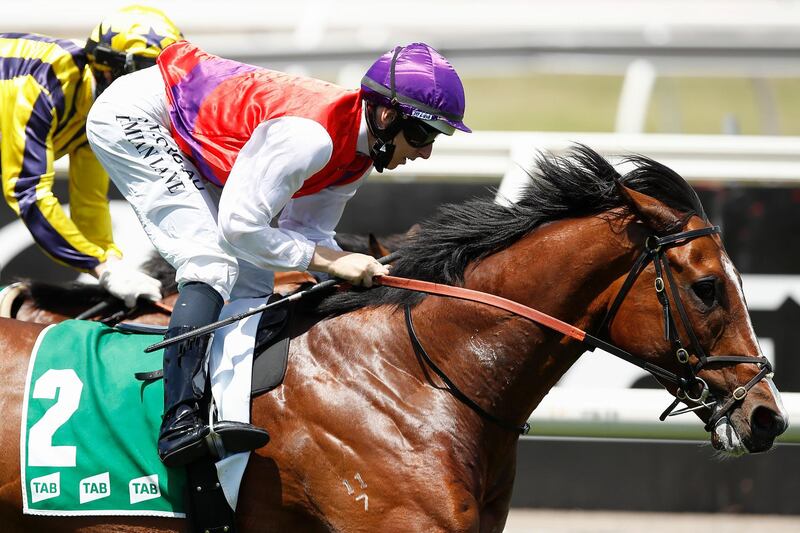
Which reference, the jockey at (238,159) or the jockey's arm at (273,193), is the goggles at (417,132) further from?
the jockey's arm at (273,193)

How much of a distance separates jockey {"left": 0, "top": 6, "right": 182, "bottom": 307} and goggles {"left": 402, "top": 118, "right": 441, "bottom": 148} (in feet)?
3.91

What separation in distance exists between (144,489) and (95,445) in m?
0.18

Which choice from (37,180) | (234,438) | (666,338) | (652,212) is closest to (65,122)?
(37,180)

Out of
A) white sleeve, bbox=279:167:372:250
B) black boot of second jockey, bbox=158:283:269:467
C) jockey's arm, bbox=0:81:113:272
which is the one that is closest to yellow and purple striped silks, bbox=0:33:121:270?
jockey's arm, bbox=0:81:113:272

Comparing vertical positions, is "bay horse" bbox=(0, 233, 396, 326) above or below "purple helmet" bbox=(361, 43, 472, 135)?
below

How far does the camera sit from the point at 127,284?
143 inches

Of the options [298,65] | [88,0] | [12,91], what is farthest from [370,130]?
[88,0]

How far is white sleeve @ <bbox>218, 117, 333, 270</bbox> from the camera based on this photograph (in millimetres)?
2697

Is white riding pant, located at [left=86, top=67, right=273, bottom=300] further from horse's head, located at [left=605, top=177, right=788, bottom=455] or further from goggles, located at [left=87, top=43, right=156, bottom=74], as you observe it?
horse's head, located at [left=605, top=177, right=788, bottom=455]

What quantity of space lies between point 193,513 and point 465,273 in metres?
0.95

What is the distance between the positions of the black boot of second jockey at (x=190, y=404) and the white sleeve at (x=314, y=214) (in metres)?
0.53

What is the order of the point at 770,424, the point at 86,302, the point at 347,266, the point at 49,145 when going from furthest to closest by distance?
the point at 49,145, the point at 86,302, the point at 347,266, the point at 770,424

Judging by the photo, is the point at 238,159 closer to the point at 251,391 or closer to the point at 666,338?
the point at 251,391

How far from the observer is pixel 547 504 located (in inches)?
203
